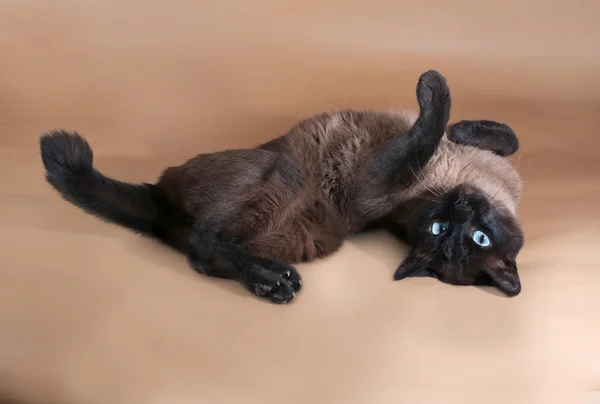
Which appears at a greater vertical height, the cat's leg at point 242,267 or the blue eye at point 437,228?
the blue eye at point 437,228

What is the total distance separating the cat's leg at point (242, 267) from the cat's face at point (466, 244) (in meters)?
0.31

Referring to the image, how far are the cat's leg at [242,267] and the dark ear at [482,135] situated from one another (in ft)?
2.22

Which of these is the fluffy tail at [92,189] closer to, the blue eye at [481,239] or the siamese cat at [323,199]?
the siamese cat at [323,199]

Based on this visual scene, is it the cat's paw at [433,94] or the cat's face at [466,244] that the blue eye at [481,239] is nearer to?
the cat's face at [466,244]

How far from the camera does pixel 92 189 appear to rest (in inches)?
58.9

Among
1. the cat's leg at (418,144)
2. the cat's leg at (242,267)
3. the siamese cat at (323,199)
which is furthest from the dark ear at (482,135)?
the cat's leg at (242,267)

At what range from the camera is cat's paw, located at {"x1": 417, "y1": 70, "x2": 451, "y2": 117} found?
5.24 ft

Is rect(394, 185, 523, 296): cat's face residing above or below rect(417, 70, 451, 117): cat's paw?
below

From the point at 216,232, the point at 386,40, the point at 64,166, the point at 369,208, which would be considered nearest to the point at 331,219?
the point at 369,208

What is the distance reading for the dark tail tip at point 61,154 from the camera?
1.46 m

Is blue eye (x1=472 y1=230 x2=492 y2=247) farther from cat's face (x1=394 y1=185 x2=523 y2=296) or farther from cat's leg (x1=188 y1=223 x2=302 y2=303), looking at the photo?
cat's leg (x1=188 y1=223 x2=302 y2=303)

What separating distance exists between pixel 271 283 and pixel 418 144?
556 mm

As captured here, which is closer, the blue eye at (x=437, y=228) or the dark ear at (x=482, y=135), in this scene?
the blue eye at (x=437, y=228)

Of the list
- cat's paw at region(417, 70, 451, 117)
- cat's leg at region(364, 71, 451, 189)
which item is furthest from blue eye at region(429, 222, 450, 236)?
cat's paw at region(417, 70, 451, 117)
